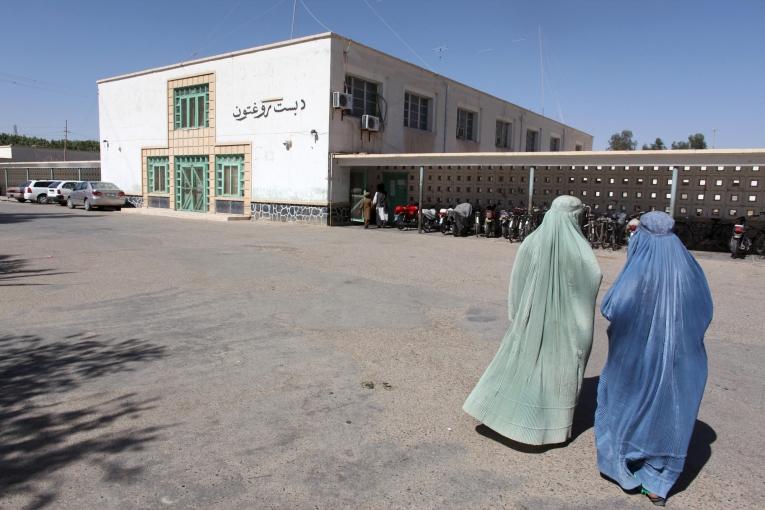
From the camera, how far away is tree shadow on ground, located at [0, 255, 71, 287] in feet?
26.0

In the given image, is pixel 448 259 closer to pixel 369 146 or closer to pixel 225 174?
pixel 369 146

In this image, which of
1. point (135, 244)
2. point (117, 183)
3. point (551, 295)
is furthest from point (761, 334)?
point (117, 183)

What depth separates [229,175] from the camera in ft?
75.3

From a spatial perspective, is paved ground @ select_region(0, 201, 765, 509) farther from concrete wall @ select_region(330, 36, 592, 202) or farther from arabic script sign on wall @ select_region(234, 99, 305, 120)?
arabic script sign on wall @ select_region(234, 99, 305, 120)

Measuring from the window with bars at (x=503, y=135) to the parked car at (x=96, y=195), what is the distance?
63.9 feet

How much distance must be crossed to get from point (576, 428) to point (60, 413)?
3429 mm

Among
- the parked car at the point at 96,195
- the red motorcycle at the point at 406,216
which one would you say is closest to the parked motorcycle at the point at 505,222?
the red motorcycle at the point at 406,216

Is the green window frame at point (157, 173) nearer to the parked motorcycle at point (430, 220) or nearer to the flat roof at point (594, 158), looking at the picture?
the flat roof at point (594, 158)

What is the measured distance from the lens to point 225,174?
910 inches

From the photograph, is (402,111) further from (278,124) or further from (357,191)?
(278,124)

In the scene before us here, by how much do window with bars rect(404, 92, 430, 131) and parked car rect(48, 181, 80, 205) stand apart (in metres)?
17.8

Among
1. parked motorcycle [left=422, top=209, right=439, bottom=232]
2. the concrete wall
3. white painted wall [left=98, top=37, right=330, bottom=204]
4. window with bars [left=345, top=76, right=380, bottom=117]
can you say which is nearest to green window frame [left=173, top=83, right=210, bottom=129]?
white painted wall [left=98, top=37, right=330, bottom=204]

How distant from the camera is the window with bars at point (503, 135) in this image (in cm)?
3061

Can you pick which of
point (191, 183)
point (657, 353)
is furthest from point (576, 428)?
point (191, 183)
